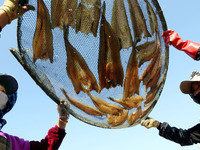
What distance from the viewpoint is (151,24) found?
2.40 m

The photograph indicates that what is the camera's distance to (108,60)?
2.46 metres

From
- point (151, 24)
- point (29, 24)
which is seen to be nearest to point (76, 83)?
point (29, 24)

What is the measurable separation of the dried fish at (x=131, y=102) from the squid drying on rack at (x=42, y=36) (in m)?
0.75

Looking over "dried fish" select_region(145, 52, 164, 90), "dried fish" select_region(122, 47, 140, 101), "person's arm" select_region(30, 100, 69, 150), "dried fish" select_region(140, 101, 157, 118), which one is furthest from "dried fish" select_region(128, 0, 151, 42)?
"person's arm" select_region(30, 100, 69, 150)

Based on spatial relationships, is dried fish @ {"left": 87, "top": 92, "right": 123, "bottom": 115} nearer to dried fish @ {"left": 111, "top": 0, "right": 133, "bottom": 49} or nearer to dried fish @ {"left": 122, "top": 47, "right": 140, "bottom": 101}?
dried fish @ {"left": 122, "top": 47, "right": 140, "bottom": 101}

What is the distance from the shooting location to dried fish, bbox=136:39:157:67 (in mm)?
2480

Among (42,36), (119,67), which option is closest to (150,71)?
(119,67)

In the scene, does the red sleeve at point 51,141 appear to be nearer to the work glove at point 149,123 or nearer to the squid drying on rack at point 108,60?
the squid drying on rack at point 108,60

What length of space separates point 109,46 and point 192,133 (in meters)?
1.14

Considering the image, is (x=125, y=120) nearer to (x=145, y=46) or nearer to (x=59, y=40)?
(x=145, y=46)

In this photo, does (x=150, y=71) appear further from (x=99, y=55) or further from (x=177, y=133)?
(x=177, y=133)

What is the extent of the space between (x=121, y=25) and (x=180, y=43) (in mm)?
554

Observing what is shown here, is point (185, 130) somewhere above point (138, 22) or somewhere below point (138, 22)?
below

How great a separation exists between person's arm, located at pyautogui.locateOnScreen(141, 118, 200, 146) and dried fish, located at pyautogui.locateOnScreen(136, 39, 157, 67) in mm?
595
